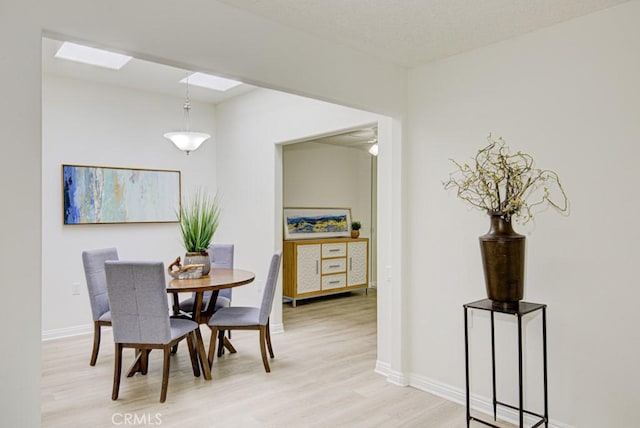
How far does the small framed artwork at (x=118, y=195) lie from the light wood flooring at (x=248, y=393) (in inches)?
53.8

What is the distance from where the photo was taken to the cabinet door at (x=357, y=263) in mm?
6852

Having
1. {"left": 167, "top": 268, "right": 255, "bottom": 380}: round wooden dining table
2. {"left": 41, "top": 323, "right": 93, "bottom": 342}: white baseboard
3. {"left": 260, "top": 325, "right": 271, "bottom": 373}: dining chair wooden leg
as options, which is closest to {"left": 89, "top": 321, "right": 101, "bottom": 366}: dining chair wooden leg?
{"left": 167, "top": 268, "right": 255, "bottom": 380}: round wooden dining table

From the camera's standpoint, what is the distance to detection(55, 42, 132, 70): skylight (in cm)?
397

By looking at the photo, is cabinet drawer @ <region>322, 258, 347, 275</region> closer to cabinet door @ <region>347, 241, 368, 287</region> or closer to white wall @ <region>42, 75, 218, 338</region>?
cabinet door @ <region>347, 241, 368, 287</region>

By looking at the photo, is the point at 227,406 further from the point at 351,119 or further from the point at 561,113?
A: the point at 561,113

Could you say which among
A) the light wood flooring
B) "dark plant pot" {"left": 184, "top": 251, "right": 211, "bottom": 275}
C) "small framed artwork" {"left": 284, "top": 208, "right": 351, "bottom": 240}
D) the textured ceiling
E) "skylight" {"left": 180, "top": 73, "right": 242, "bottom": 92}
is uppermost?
"skylight" {"left": 180, "top": 73, "right": 242, "bottom": 92}

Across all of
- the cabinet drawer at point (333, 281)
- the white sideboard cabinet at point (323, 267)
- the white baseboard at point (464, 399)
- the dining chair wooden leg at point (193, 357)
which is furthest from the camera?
the cabinet drawer at point (333, 281)

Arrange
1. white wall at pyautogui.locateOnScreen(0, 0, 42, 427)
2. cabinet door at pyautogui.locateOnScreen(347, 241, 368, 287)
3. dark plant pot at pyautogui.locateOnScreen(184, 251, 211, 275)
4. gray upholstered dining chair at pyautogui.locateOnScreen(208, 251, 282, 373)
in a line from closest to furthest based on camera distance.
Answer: white wall at pyautogui.locateOnScreen(0, 0, 42, 427), gray upholstered dining chair at pyautogui.locateOnScreen(208, 251, 282, 373), dark plant pot at pyautogui.locateOnScreen(184, 251, 211, 275), cabinet door at pyautogui.locateOnScreen(347, 241, 368, 287)

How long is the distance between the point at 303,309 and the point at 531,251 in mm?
3793

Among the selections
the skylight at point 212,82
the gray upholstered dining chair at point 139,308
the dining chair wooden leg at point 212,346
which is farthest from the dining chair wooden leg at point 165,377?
the skylight at point 212,82

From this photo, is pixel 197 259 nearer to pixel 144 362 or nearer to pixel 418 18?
pixel 144 362

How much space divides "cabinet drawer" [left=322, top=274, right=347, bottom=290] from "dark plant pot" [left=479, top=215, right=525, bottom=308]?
13.3ft

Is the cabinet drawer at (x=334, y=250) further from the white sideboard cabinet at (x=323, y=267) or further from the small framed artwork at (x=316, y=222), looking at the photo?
the small framed artwork at (x=316, y=222)

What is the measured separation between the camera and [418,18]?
99.0 inches
